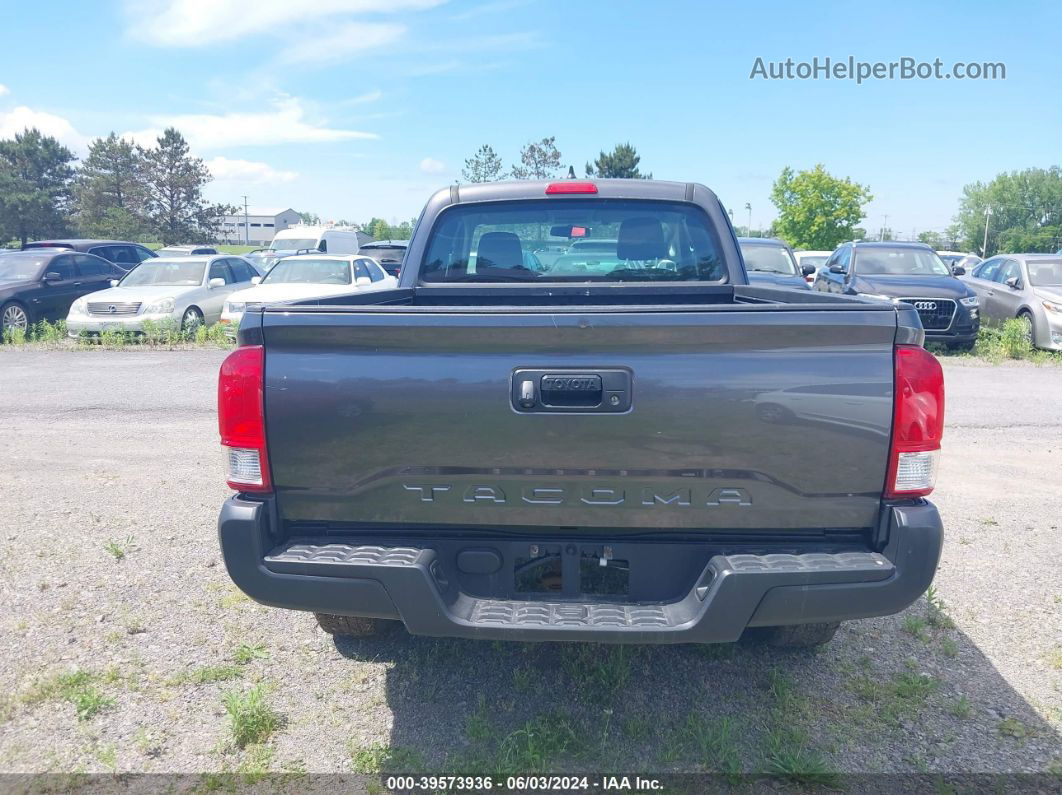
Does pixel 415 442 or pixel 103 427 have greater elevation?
pixel 415 442

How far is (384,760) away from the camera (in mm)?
2900

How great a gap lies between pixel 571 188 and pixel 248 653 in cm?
286

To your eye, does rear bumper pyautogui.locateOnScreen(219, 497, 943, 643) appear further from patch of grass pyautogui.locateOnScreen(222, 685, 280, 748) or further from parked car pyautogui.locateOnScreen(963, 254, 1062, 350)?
parked car pyautogui.locateOnScreen(963, 254, 1062, 350)

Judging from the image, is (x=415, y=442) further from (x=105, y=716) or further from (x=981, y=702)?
(x=981, y=702)

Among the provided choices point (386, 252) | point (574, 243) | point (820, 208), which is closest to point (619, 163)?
point (820, 208)

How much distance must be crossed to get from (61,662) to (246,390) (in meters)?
1.95

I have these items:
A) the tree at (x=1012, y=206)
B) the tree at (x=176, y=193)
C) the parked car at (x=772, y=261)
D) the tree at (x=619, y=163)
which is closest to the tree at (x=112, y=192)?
the tree at (x=176, y=193)

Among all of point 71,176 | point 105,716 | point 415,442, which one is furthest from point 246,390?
point 71,176

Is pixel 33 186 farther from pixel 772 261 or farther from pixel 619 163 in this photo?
pixel 772 261

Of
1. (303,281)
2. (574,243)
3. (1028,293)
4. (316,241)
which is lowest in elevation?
(1028,293)

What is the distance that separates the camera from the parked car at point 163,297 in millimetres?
13938

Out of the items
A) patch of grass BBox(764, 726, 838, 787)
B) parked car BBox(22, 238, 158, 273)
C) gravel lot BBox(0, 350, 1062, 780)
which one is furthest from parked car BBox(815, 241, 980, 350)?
parked car BBox(22, 238, 158, 273)

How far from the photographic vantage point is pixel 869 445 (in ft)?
8.12

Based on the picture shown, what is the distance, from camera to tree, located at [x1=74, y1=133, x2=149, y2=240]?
193 ft
